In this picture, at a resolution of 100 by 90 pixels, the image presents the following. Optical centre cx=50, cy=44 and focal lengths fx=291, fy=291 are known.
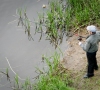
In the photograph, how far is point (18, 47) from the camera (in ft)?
20.2

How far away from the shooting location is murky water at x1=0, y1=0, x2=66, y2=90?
5.55 metres

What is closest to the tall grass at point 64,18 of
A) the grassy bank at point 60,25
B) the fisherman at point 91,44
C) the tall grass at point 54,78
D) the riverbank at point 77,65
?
the grassy bank at point 60,25

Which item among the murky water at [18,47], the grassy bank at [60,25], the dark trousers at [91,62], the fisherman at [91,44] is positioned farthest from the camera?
the murky water at [18,47]

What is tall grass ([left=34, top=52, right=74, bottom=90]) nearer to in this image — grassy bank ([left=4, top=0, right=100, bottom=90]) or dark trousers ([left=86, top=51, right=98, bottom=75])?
grassy bank ([left=4, top=0, right=100, bottom=90])

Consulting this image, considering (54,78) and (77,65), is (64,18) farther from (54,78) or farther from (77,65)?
(54,78)

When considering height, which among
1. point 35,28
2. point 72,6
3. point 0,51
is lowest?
point 0,51

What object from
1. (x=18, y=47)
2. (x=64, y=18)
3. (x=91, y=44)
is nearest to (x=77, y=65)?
(x=91, y=44)

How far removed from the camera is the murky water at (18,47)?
18.2 feet

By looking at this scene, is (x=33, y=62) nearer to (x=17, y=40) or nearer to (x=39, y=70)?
(x=39, y=70)

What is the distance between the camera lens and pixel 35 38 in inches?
256

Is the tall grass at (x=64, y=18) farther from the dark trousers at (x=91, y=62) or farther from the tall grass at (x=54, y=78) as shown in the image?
the dark trousers at (x=91, y=62)

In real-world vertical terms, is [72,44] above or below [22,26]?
below

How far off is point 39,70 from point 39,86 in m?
0.57

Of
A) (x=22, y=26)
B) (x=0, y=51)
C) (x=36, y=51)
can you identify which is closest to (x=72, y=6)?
(x=22, y=26)
